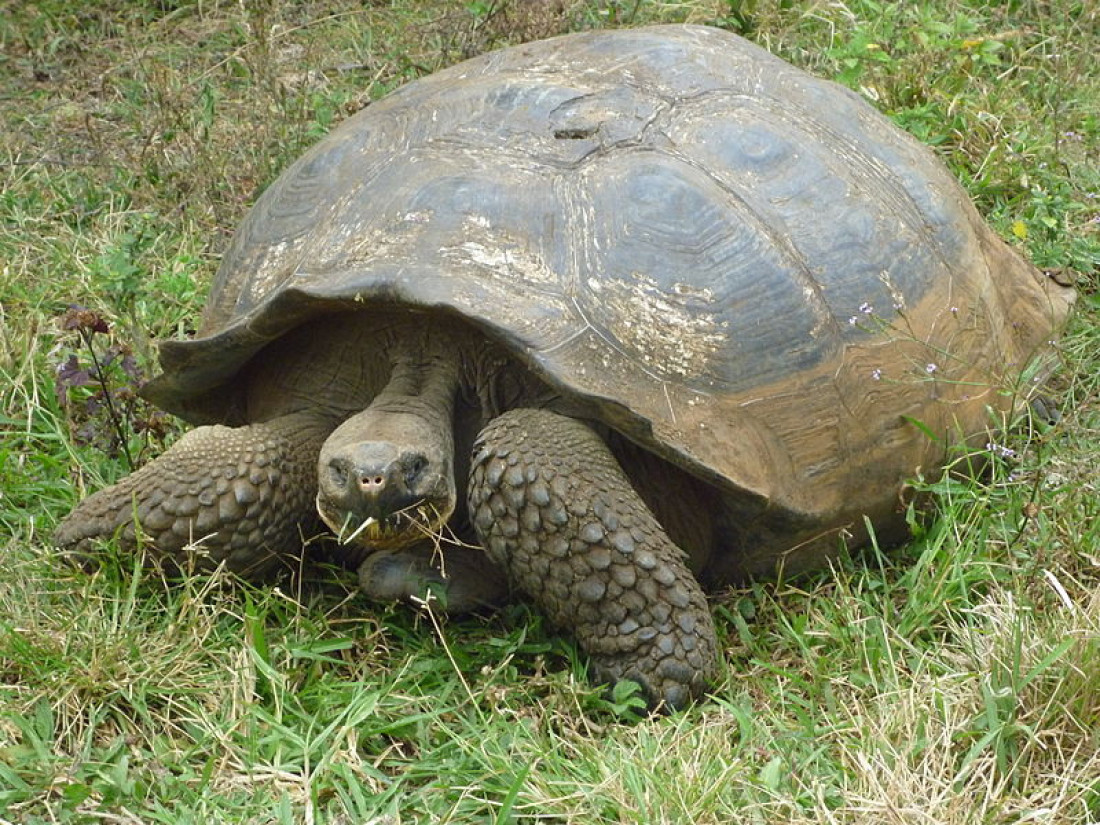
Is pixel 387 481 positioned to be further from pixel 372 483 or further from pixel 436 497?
pixel 436 497

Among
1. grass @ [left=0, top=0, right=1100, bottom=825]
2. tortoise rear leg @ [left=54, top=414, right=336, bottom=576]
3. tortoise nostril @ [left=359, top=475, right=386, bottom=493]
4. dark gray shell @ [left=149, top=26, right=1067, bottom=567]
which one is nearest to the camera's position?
grass @ [left=0, top=0, right=1100, bottom=825]

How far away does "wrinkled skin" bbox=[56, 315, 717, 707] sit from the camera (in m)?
3.42

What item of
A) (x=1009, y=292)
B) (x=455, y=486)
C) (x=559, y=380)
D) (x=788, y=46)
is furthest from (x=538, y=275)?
(x=788, y=46)

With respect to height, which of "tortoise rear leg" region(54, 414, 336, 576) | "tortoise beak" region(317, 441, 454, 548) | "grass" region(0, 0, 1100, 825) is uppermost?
"tortoise beak" region(317, 441, 454, 548)

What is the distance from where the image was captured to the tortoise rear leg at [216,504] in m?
3.70

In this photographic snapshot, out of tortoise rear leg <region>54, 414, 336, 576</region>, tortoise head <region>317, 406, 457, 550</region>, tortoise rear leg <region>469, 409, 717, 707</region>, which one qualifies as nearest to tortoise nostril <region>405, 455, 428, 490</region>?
tortoise head <region>317, 406, 457, 550</region>

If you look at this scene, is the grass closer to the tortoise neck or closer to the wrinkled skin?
the wrinkled skin

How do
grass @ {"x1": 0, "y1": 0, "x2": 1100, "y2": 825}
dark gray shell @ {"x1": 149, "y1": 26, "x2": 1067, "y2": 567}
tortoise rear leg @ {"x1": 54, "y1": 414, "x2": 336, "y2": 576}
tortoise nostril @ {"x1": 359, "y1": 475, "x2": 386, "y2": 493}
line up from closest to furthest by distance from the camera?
grass @ {"x1": 0, "y1": 0, "x2": 1100, "y2": 825}
tortoise nostril @ {"x1": 359, "y1": 475, "x2": 386, "y2": 493}
dark gray shell @ {"x1": 149, "y1": 26, "x2": 1067, "y2": 567}
tortoise rear leg @ {"x1": 54, "y1": 414, "x2": 336, "y2": 576}

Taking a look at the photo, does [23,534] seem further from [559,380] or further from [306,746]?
[559,380]

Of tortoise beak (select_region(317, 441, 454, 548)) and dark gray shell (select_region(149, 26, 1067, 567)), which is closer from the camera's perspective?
tortoise beak (select_region(317, 441, 454, 548))

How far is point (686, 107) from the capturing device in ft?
12.8

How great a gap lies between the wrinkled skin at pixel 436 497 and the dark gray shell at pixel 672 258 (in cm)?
20

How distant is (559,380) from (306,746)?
95cm

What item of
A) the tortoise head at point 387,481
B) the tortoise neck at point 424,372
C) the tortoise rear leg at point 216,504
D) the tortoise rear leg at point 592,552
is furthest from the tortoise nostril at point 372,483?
the tortoise rear leg at point 216,504
